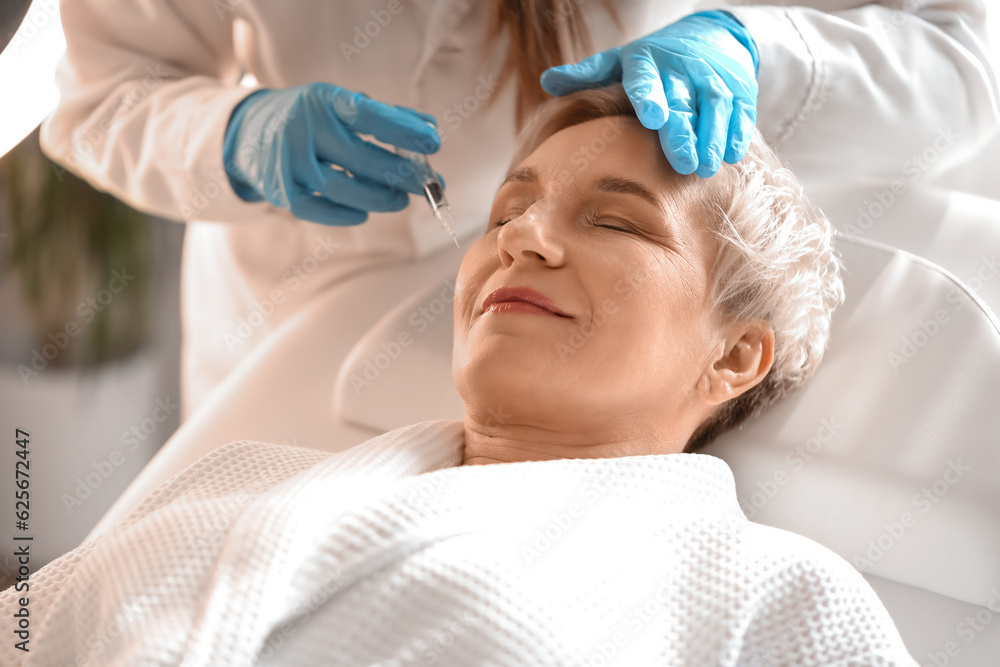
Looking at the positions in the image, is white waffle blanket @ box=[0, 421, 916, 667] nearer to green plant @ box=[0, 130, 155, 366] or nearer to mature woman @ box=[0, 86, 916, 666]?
mature woman @ box=[0, 86, 916, 666]

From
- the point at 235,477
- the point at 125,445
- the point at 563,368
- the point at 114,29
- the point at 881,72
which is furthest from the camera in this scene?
the point at 125,445

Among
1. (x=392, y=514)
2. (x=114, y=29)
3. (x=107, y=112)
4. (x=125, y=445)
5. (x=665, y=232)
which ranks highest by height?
(x=114, y=29)

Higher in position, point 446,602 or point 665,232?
point 665,232

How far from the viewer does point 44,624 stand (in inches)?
36.9

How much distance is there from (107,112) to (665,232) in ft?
4.10

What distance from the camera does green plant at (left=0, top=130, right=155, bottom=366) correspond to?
2.31 metres

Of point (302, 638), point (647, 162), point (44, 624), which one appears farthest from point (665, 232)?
point (44, 624)

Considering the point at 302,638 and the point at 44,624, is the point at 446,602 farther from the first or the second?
the point at 44,624

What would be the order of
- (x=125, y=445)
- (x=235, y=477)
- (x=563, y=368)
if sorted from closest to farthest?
1. (x=563, y=368)
2. (x=235, y=477)
3. (x=125, y=445)

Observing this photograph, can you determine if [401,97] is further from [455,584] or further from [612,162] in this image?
[455,584]

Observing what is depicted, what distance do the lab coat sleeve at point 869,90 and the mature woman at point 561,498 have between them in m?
0.15

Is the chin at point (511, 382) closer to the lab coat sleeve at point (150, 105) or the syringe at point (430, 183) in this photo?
the syringe at point (430, 183)

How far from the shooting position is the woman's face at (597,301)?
3.49 feet

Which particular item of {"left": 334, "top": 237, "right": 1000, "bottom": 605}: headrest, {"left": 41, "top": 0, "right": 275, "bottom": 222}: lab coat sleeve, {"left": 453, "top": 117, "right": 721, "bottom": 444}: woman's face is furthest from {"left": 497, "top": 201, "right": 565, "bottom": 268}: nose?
{"left": 41, "top": 0, "right": 275, "bottom": 222}: lab coat sleeve
